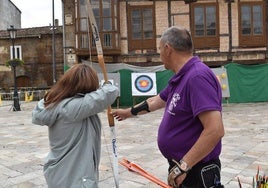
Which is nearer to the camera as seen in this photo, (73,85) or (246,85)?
(73,85)

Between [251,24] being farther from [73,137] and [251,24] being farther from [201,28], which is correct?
[73,137]

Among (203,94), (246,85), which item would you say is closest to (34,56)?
(246,85)

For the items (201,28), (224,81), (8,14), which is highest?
(8,14)

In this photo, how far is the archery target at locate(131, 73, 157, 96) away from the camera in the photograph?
14.6 m

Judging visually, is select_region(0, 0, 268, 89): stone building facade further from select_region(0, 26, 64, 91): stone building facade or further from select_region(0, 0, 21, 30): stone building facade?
select_region(0, 0, 21, 30): stone building facade

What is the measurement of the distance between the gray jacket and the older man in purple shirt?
17.5 inches

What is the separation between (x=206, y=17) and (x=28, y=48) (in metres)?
15.7

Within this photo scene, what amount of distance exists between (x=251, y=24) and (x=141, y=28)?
543 cm

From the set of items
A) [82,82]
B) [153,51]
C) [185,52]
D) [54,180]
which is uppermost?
[153,51]

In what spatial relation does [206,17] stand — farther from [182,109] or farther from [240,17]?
[182,109]

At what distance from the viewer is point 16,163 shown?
5.48 metres

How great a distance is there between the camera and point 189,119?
2.01 m

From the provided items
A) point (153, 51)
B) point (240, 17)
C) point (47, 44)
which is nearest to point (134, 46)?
point (153, 51)

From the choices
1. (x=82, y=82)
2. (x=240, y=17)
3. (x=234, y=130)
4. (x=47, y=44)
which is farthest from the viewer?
(x=47, y=44)
